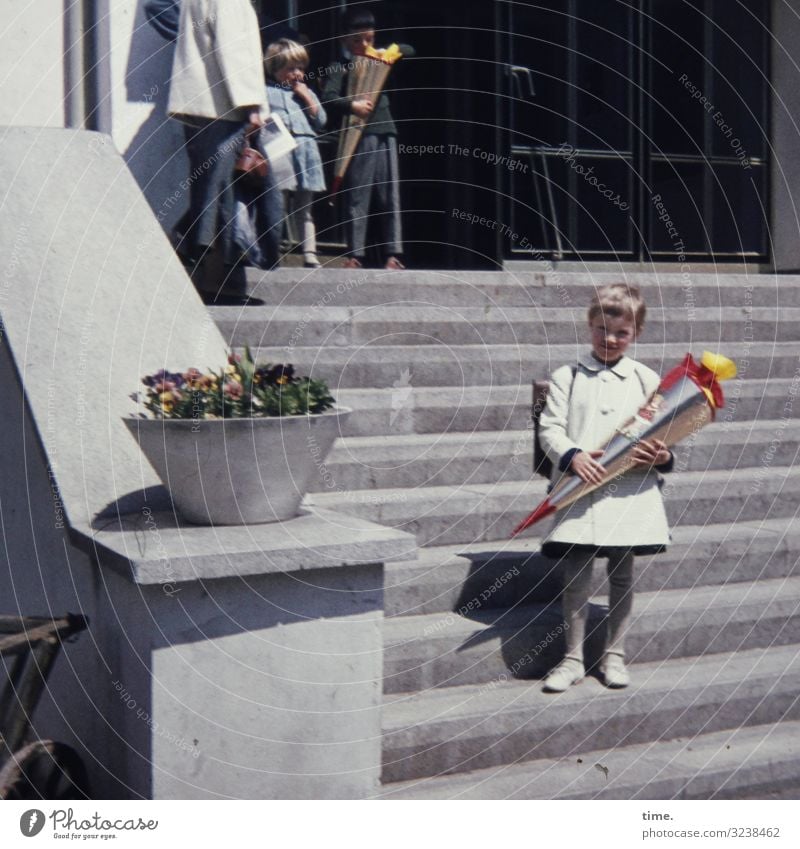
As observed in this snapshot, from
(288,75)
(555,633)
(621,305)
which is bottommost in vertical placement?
(555,633)

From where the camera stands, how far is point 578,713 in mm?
4039

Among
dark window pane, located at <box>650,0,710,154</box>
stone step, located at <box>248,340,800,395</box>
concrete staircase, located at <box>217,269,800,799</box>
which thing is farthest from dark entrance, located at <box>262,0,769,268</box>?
stone step, located at <box>248,340,800,395</box>

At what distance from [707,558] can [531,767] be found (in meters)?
1.34

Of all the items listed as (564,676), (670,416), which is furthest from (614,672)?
(670,416)

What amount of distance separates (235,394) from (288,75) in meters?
3.67

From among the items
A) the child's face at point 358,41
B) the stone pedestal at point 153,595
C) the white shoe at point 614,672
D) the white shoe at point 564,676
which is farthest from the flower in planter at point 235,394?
the child's face at point 358,41

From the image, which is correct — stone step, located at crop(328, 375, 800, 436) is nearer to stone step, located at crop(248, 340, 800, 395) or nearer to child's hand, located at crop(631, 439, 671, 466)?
stone step, located at crop(248, 340, 800, 395)

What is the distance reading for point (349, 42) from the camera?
7406mm

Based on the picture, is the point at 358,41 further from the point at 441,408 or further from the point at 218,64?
the point at 441,408

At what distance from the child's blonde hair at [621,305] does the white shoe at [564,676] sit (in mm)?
1183

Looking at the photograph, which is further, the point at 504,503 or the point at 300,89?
the point at 300,89

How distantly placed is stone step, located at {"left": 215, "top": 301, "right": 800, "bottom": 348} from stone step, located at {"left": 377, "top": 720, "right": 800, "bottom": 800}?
2403 mm

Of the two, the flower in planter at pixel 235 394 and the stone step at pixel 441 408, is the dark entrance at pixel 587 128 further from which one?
the flower in planter at pixel 235 394
